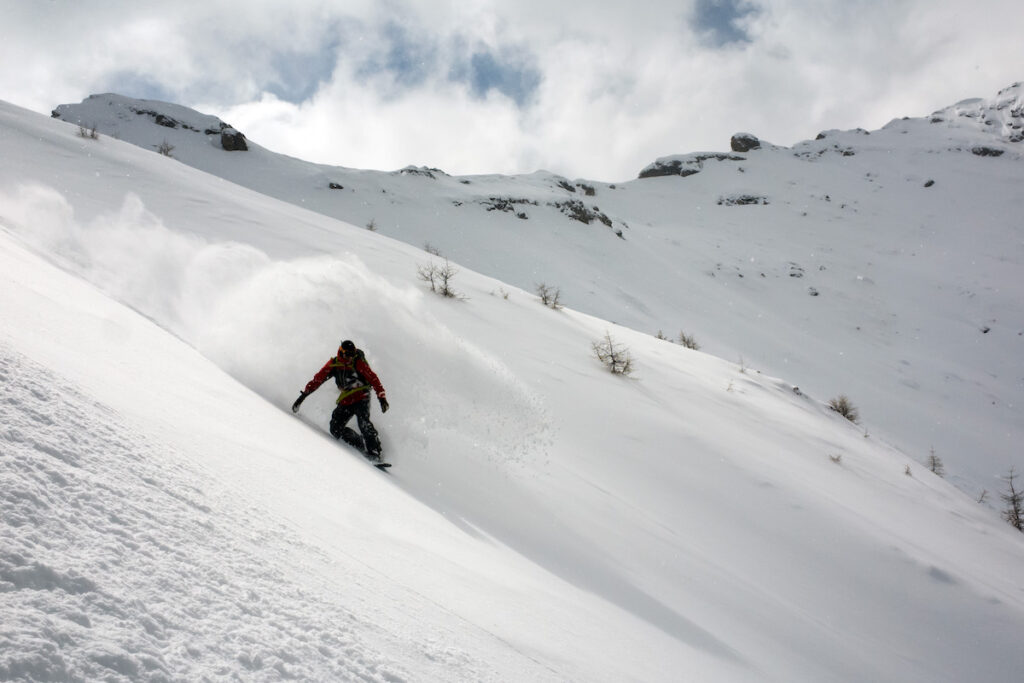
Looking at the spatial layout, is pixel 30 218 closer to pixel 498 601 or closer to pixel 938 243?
pixel 498 601

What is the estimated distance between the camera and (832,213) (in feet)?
128

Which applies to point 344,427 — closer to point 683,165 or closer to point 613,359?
point 613,359

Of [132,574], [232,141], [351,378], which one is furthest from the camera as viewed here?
[232,141]

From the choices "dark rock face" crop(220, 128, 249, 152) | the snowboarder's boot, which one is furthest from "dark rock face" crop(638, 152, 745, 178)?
the snowboarder's boot

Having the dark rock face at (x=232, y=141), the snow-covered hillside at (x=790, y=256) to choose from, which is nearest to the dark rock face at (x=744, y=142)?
the snow-covered hillside at (x=790, y=256)

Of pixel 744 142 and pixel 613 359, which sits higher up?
pixel 744 142

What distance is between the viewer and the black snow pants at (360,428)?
4.28 m

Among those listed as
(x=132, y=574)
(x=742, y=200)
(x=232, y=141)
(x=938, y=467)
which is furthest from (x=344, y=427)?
(x=742, y=200)

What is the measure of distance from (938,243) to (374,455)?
42826mm

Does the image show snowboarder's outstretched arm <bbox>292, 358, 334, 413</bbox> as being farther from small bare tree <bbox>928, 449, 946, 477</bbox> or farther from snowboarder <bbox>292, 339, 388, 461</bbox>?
small bare tree <bbox>928, 449, 946, 477</bbox>

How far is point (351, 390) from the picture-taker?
15.0 ft

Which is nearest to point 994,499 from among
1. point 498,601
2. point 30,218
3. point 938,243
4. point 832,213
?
point 498,601

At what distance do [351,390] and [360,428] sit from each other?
0.37 meters

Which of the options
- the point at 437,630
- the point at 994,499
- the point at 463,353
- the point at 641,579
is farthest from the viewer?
the point at 994,499
